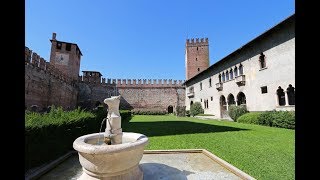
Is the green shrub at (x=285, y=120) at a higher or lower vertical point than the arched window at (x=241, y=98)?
lower

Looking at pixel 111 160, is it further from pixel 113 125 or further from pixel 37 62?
pixel 37 62

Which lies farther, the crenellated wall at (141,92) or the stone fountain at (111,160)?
the crenellated wall at (141,92)

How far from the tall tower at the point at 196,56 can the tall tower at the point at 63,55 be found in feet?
72.3

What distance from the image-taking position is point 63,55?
30.0 metres

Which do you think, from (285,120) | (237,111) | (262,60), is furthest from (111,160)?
(237,111)

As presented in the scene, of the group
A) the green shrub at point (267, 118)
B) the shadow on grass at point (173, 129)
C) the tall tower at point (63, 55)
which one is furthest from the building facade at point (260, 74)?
the tall tower at point (63, 55)

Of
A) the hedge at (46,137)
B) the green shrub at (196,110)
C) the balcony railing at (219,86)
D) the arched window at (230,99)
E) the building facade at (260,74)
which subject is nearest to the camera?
the hedge at (46,137)

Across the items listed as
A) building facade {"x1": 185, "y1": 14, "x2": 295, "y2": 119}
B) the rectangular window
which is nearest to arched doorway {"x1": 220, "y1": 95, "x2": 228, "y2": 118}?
building facade {"x1": 185, "y1": 14, "x2": 295, "y2": 119}

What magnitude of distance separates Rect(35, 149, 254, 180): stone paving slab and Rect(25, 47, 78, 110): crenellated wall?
1236 centimetres

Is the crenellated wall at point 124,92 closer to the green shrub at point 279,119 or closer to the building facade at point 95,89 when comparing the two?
the building facade at point 95,89

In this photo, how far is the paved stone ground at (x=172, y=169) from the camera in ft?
13.4

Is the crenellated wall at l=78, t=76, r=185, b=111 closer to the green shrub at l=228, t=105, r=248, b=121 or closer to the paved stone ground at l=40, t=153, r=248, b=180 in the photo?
the green shrub at l=228, t=105, r=248, b=121
